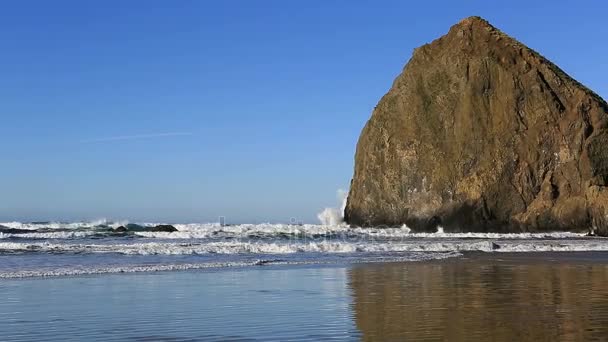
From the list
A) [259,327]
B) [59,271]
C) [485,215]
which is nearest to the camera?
[259,327]

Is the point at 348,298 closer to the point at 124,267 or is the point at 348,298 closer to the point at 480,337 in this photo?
the point at 480,337

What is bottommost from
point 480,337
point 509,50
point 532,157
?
point 480,337

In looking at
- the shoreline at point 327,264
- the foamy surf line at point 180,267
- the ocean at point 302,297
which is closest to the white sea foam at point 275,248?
the ocean at point 302,297

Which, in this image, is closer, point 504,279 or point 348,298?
point 348,298

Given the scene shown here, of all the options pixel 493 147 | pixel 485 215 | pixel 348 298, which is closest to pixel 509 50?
Result: pixel 493 147

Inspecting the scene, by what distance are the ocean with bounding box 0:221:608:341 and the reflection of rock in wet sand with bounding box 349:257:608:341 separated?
3 centimetres

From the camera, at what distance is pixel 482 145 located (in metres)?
58.2

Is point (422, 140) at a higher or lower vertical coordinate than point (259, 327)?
higher

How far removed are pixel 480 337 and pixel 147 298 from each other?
7142mm

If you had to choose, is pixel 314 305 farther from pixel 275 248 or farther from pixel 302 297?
pixel 275 248

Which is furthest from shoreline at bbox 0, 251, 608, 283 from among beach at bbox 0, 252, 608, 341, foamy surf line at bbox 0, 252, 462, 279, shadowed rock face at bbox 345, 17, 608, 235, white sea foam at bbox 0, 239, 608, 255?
shadowed rock face at bbox 345, 17, 608, 235

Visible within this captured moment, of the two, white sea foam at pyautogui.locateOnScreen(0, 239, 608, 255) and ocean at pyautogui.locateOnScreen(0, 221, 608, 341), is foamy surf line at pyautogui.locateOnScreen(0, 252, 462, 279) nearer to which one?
ocean at pyautogui.locateOnScreen(0, 221, 608, 341)

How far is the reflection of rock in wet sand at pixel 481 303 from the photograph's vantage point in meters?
9.67

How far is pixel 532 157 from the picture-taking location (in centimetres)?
5594
